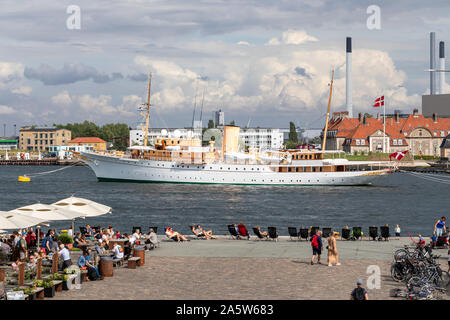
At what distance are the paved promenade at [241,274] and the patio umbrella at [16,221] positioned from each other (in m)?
3.57

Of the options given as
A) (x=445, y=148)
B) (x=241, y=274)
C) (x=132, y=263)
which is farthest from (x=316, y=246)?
(x=445, y=148)

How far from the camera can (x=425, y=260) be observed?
18.2 metres

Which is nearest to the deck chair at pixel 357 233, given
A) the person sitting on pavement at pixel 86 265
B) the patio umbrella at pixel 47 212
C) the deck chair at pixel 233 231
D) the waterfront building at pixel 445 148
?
the deck chair at pixel 233 231

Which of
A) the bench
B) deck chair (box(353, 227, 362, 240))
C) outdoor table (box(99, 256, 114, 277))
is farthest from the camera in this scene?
deck chair (box(353, 227, 362, 240))

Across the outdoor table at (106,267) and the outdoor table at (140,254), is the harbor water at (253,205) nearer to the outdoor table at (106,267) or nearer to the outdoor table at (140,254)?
the outdoor table at (140,254)

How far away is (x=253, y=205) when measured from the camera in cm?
6888

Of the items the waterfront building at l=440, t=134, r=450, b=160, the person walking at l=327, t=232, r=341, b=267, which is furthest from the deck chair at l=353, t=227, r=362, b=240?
the waterfront building at l=440, t=134, r=450, b=160

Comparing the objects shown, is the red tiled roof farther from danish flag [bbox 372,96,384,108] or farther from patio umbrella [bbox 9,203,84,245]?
patio umbrella [bbox 9,203,84,245]

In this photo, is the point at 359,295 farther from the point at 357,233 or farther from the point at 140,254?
the point at 357,233

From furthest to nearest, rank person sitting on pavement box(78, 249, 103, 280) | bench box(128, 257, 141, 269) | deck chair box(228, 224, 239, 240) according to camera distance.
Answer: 1. deck chair box(228, 224, 239, 240)
2. bench box(128, 257, 141, 269)
3. person sitting on pavement box(78, 249, 103, 280)

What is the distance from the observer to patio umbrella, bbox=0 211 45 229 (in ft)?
67.8

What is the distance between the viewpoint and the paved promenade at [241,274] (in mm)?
17031

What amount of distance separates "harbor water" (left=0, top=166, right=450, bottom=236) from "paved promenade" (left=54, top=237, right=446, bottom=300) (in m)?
20.9

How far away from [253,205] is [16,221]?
160 feet
